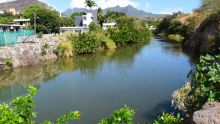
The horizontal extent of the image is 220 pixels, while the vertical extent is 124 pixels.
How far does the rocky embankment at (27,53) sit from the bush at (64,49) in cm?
56

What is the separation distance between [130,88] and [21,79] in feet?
26.1

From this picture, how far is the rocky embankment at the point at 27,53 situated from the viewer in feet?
85.0

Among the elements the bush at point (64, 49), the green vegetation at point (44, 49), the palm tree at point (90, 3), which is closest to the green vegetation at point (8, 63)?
the green vegetation at point (44, 49)

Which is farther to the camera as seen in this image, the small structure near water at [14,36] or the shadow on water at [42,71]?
the small structure near water at [14,36]

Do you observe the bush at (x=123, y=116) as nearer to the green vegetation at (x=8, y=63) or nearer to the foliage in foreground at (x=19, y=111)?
the foliage in foreground at (x=19, y=111)

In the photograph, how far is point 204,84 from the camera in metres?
7.42

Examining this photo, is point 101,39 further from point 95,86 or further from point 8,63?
point 95,86

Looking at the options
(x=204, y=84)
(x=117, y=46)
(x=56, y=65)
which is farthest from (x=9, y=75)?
(x=117, y=46)

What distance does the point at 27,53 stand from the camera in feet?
92.9

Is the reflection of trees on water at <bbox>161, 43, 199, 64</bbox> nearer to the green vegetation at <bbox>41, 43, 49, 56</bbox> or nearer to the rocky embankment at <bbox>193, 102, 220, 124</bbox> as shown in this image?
the green vegetation at <bbox>41, 43, 49, 56</bbox>

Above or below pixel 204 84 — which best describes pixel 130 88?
below

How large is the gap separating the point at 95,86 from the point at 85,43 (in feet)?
57.6

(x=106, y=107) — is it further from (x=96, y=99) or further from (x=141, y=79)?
(x=141, y=79)

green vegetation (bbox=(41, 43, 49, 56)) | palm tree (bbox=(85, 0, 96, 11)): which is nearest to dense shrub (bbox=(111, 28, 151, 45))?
green vegetation (bbox=(41, 43, 49, 56))
